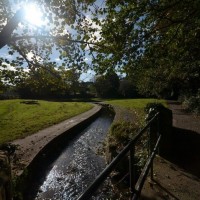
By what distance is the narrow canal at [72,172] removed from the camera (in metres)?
9.25

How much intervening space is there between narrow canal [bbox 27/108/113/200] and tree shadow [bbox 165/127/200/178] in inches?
95.6

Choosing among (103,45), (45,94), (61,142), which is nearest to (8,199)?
(103,45)

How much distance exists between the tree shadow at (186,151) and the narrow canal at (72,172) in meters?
2.43

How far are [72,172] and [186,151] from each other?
442 centimetres

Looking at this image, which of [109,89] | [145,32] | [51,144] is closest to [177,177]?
[145,32]

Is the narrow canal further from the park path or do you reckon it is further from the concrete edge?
the park path

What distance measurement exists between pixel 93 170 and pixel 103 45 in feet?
17.4

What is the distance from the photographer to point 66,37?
8.42 meters

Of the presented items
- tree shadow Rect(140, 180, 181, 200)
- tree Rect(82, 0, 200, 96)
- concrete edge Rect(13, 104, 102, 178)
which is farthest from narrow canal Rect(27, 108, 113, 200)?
tree Rect(82, 0, 200, 96)

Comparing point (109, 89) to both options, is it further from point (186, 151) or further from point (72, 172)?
point (186, 151)

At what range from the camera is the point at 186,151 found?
9570 mm

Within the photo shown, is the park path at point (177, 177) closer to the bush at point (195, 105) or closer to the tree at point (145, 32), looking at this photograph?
the tree at point (145, 32)

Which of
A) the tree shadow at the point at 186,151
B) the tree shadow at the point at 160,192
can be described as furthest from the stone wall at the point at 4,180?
the tree shadow at the point at 186,151

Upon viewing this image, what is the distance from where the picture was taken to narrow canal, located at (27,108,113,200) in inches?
364
